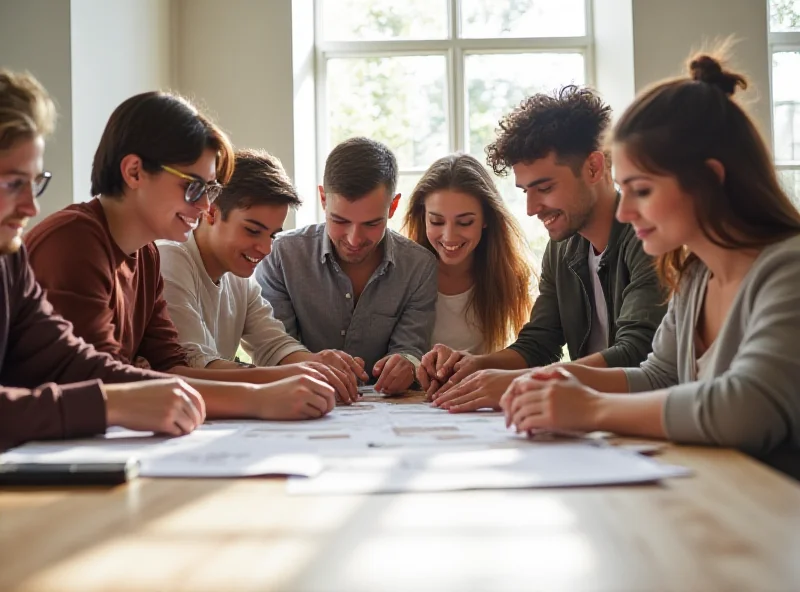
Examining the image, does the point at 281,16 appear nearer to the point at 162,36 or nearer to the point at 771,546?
the point at 162,36

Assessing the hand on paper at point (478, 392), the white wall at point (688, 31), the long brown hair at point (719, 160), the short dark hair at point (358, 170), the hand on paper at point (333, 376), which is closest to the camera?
the long brown hair at point (719, 160)

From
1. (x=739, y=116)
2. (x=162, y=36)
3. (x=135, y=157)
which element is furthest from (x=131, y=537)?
(x=162, y=36)

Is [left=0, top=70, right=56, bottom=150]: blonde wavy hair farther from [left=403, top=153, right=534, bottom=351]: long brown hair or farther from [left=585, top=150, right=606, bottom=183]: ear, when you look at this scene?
[left=403, top=153, right=534, bottom=351]: long brown hair

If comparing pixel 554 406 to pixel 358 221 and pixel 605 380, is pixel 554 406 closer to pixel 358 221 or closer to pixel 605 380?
pixel 605 380

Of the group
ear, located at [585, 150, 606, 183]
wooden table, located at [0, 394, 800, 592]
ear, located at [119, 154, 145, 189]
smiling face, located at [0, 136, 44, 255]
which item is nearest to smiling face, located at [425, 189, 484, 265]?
ear, located at [585, 150, 606, 183]

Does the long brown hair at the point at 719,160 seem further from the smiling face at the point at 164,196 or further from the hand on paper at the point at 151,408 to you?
the smiling face at the point at 164,196

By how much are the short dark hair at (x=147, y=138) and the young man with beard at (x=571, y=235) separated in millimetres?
745

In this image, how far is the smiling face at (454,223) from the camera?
9.07 feet

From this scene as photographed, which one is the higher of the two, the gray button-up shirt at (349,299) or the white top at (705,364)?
the gray button-up shirt at (349,299)

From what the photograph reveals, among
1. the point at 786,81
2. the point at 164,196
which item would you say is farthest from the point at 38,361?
the point at 786,81

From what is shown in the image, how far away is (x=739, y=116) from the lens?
4.56 ft

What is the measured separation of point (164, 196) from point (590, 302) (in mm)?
1201

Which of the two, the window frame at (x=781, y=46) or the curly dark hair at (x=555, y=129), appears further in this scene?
the window frame at (x=781, y=46)

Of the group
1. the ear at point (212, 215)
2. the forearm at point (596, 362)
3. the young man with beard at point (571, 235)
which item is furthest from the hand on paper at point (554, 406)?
the ear at point (212, 215)
